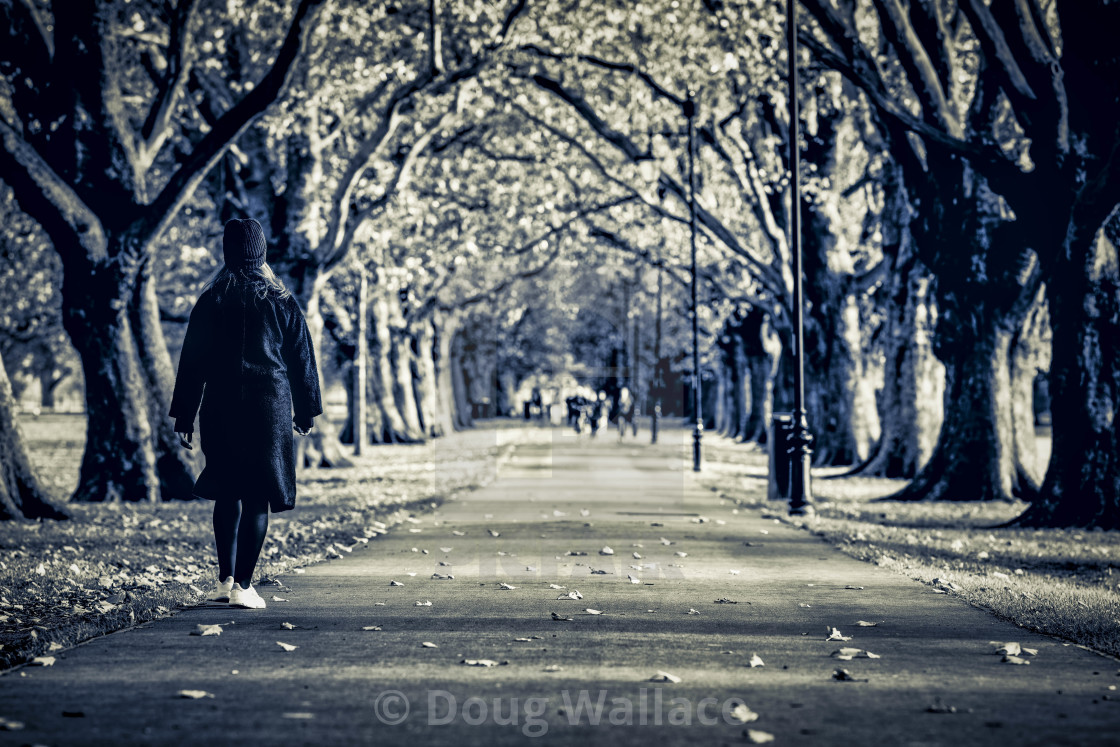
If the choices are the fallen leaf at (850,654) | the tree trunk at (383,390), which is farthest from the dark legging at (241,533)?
the tree trunk at (383,390)

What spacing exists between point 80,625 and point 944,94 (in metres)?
12.6

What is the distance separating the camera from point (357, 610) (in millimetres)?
7098

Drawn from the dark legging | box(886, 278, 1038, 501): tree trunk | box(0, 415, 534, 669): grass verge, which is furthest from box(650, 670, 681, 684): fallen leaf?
box(886, 278, 1038, 501): tree trunk

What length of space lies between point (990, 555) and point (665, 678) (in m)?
6.11

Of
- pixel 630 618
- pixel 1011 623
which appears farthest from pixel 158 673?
pixel 1011 623

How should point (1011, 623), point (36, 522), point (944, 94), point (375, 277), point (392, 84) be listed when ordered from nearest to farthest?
point (1011, 623), point (36, 522), point (944, 94), point (392, 84), point (375, 277)

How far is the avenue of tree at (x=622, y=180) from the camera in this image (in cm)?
1316

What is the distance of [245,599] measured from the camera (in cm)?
701

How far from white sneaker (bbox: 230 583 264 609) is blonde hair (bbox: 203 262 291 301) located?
171 centimetres

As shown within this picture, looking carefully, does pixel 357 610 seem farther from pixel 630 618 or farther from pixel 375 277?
pixel 375 277

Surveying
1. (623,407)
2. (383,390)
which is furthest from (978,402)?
(623,407)

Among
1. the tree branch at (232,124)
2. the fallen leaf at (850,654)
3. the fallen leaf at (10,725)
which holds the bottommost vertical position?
the fallen leaf at (850,654)

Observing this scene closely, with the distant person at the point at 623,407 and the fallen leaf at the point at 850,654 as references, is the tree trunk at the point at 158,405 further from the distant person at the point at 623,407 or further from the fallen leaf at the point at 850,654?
the distant person at the point at 623,407

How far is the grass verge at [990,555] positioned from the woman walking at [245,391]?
4.36 m
